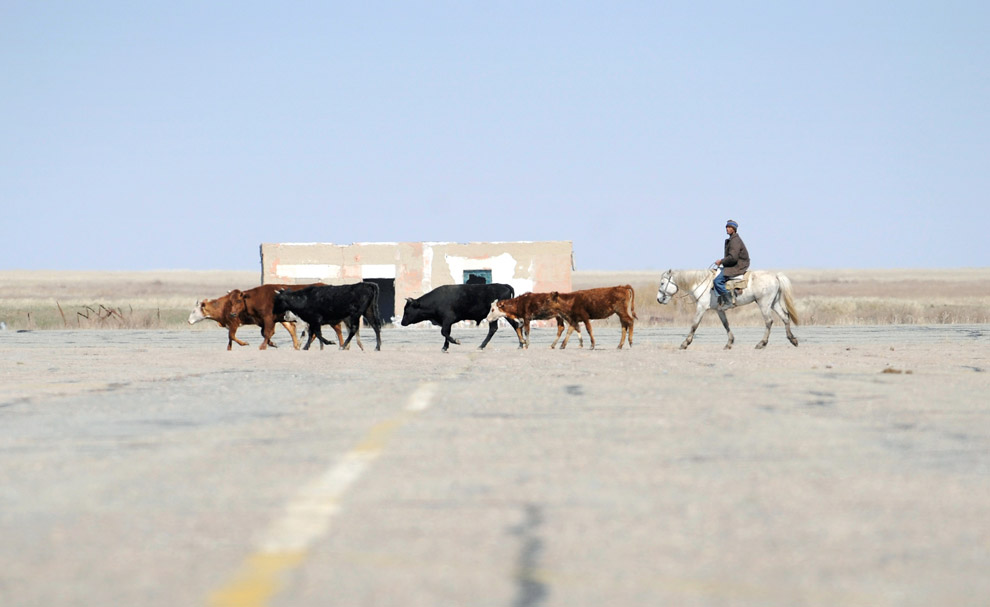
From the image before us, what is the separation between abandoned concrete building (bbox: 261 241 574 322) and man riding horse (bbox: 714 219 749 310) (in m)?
22.2

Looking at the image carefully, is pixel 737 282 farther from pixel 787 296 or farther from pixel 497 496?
pixel 497 496

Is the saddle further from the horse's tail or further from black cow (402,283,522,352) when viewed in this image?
black cow (402,283,522,352)

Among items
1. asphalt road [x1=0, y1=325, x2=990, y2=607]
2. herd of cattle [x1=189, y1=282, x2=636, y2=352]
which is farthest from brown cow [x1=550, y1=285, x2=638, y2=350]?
asphalt road [x1=0, y1=325, x2=990, y2=607]

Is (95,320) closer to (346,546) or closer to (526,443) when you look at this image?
(526,443)

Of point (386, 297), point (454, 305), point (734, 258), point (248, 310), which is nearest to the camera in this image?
point (734, 258)

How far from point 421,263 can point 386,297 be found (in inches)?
143

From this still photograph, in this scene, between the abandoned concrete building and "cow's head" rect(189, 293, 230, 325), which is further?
the abandoned concrete building

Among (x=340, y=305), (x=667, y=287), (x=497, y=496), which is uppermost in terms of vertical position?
(x=667, y=287)

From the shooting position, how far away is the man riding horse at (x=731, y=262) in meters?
27.4

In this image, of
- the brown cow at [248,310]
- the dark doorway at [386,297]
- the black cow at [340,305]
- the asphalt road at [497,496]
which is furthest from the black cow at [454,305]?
the dark doorway at [386,297]

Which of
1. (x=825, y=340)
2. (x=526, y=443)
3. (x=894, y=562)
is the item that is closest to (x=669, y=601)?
(x=894, y=562)

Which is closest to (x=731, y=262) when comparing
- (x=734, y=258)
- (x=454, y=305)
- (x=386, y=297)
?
(x=734, y=258)

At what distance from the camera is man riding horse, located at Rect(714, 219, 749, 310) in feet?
90.0

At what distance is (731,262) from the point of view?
2759cm
